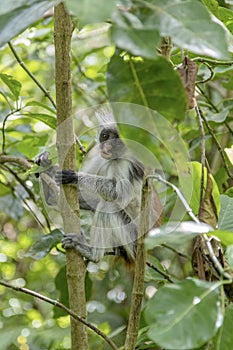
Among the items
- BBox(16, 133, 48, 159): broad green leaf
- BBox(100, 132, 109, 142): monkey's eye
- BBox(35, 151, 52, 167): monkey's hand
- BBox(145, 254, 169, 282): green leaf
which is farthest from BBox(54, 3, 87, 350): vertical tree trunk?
BBox(100, 132, 109, 142): monkey's eye

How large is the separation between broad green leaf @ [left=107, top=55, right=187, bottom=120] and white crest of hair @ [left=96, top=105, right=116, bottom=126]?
219 cm

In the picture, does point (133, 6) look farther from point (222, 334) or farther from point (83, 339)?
point (83, 339)

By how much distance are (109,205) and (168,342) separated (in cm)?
240

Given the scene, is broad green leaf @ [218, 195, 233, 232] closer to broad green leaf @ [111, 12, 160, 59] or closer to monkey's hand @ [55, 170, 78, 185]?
monkey's hand @ [55, 170, 78, 185]

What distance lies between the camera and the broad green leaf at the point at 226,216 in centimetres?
154

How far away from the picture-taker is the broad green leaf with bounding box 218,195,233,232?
5.06 feet

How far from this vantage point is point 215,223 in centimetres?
142

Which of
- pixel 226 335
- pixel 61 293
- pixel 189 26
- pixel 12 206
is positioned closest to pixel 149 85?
pixel 189 26

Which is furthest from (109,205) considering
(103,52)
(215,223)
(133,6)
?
(133,6)

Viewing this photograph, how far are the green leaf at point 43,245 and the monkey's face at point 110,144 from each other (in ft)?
2.25

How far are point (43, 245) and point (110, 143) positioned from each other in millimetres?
813

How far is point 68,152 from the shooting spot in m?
1.75

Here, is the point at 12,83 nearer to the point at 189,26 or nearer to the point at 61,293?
the point at 61,293

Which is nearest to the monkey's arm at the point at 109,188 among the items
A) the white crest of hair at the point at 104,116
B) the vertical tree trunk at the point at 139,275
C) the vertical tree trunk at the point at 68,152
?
the white crest of hair at the point at 104,116
